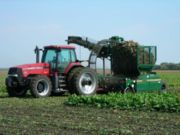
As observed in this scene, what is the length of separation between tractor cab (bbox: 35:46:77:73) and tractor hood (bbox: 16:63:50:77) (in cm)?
33

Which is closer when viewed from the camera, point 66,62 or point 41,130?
point 41,130

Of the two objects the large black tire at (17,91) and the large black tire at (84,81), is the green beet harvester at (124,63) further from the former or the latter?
the large black tire at (17,91)

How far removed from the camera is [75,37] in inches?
966

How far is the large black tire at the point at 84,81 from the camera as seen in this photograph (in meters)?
22.0

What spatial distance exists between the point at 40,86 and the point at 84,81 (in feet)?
7.15

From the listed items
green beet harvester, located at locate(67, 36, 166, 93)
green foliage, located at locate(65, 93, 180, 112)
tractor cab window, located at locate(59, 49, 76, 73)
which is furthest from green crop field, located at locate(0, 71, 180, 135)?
green beet harvester, located at locate(67, 36, 166, 93)

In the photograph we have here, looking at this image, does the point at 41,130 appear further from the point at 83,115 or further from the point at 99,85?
the point at 99,85

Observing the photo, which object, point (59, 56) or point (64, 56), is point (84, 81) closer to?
point (64, 56)

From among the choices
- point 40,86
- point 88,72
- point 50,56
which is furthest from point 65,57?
point 40,86

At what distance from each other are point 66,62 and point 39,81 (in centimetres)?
167

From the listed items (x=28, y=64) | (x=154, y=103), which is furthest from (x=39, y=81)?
(x=154, y=103)

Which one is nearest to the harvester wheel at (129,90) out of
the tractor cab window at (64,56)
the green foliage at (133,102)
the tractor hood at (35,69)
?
the tractor cab window at (64,56)

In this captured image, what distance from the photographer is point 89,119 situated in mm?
12914

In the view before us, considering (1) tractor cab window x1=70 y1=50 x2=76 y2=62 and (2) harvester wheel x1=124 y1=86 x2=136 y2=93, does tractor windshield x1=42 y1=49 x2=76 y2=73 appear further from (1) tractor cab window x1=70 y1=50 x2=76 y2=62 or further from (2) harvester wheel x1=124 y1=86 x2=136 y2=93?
(2) harvester wheel x1=124 y1=86 x2=136 y2=93
